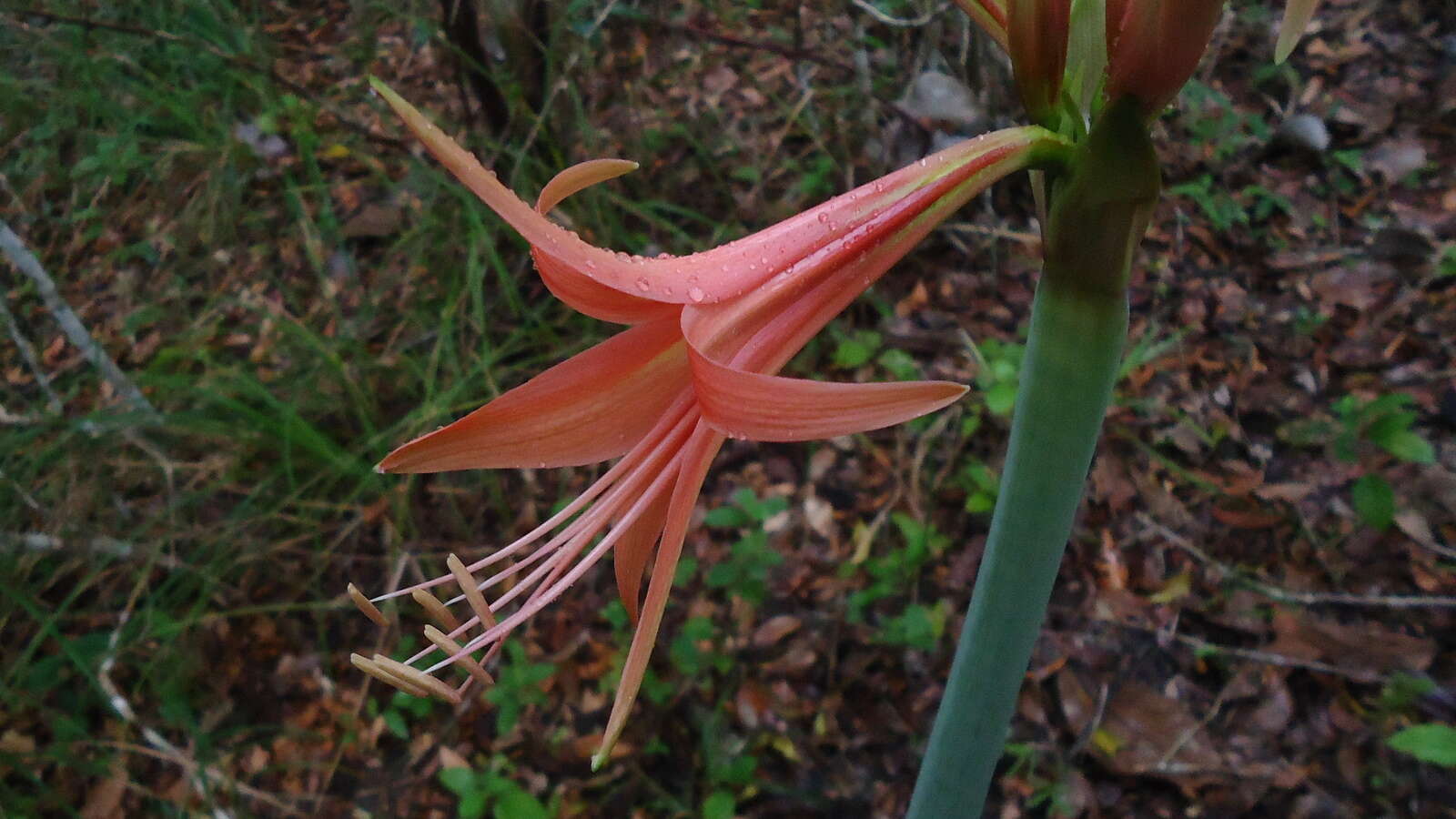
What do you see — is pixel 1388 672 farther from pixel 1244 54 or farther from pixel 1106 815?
pixel 1244 54

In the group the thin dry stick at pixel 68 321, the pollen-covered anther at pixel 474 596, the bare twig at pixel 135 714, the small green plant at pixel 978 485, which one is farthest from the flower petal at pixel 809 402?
the thin dry stick at pixel 68 321

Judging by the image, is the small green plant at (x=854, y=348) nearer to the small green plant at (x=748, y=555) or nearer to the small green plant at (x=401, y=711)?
the small green plant at (x=748, y=555)

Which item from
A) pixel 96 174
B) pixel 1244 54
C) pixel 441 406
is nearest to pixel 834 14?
pixel 1244 54

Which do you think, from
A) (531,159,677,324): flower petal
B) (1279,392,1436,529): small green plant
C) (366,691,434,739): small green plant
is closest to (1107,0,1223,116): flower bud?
(531,159,677,324): flower petal

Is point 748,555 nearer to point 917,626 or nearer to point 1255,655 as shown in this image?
point 917,626

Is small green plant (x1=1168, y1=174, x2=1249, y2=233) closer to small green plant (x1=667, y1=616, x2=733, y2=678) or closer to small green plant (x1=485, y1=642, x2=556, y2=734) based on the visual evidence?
small green plant (x1=667, y1=616, x2=733, y2=678)

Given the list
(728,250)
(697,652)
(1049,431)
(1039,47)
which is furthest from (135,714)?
(1039,47)
